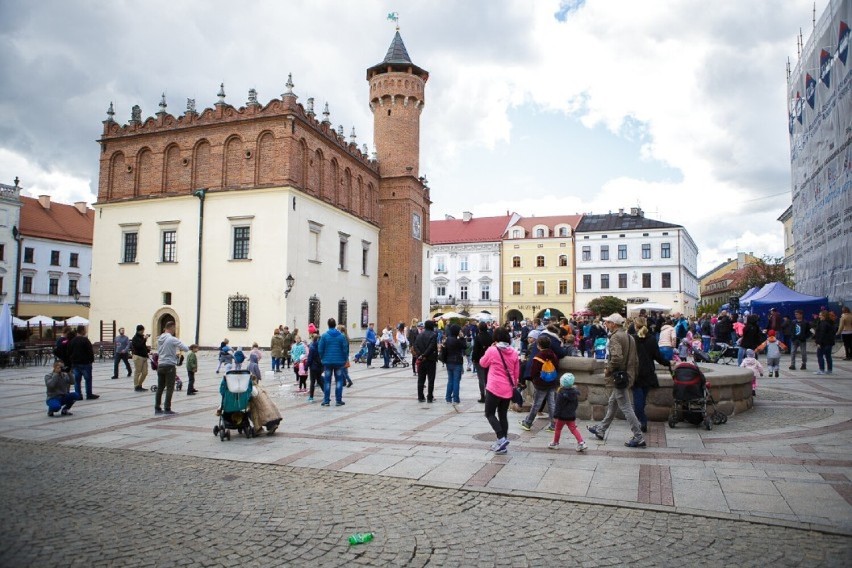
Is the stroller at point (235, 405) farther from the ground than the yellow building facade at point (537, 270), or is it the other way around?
the yellow building facade at point (537, 270)

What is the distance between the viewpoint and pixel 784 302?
73.0 ft

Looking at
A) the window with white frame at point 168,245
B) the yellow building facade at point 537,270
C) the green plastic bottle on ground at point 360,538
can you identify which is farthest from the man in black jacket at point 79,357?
the yellow building facade at point 537,270

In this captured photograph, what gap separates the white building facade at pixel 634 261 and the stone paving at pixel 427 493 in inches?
1996

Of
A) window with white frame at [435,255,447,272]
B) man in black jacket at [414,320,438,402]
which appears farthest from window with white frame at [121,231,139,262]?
window with white frame at [435,255,447,272]

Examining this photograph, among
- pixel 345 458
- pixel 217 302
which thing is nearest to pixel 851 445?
pixel 345 458

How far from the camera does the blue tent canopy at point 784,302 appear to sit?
2186cm

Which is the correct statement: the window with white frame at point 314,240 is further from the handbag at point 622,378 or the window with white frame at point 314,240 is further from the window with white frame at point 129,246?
the handbag at point 622,378

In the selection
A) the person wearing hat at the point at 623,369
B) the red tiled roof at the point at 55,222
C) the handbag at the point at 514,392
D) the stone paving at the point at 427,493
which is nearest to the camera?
the stone paving at the point at 427,493

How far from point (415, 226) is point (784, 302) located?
2450cm

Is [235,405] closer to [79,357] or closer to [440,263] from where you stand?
[79,357]

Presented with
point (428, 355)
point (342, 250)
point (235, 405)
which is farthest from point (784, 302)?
point (342, 250)

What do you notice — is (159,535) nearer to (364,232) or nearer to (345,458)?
(345,458)

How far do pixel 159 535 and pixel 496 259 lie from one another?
59.3 meters

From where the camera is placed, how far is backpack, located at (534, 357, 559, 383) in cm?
888
